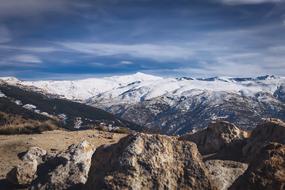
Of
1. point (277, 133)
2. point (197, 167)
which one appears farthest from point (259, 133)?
point (197, 167)

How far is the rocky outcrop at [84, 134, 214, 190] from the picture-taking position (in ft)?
54.5

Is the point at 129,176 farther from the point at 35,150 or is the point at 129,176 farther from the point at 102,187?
the point at 35,150

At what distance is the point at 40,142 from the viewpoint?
1281 inches

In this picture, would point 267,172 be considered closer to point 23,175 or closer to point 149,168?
point 149,168

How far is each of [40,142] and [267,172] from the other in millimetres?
20469

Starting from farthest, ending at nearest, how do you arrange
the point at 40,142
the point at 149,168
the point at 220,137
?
the point at 40,142, the point at 220,137, the point at 149,168

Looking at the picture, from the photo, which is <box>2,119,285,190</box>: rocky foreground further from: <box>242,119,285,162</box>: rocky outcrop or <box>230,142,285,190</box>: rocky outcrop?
<box>242,119,285,162</box>: rocky outcrop

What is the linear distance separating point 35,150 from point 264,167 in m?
15.6

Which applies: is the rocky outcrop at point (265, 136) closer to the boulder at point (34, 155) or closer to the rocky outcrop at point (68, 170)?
the rocky outcrop at point (68, 170)

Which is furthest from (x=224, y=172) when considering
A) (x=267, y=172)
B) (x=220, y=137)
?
(x=220, y=137)

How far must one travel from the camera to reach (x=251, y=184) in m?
15.1

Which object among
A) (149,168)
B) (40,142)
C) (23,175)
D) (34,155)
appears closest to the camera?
(149,168)

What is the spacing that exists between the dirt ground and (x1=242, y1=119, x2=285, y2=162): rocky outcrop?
11.0 meters

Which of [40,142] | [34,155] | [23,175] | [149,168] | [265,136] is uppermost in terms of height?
[149,168]
